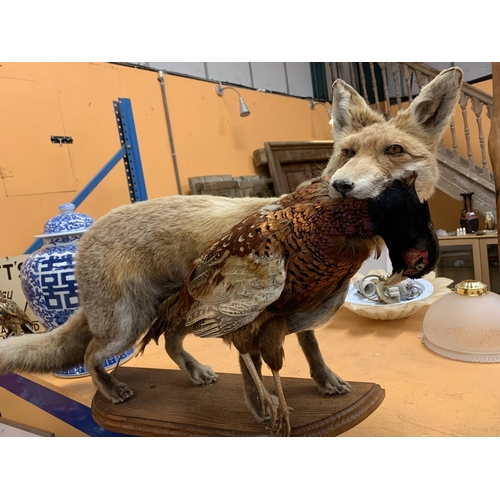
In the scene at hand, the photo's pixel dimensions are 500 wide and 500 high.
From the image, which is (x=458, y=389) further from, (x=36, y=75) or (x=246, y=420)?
(x=36, y=75)

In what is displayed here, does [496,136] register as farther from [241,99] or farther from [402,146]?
[241,99]

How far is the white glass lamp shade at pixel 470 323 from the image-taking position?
0.77m

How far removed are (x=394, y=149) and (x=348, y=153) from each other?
63 millimetres

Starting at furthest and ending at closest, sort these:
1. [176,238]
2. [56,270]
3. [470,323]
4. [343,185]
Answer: [56,270] < [470,323] < [176,238] < [343,185]

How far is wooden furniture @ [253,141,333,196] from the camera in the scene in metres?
0.84

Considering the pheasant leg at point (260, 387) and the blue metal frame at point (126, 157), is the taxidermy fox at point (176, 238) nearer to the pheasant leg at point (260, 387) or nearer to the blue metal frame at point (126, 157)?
the pheasant leg at point (260, 387)

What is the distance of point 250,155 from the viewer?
47.0 inches

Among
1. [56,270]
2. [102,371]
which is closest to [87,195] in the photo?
[56,270]

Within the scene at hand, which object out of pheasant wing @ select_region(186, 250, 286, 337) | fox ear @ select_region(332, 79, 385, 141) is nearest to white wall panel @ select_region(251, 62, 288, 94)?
fox ear @ select_region(332, 79, 385, 141)

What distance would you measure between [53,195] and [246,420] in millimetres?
794

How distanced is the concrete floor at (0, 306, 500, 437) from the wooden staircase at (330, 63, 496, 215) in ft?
1.22

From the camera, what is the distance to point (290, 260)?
502 mm

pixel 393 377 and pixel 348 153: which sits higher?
pixel 348 153
